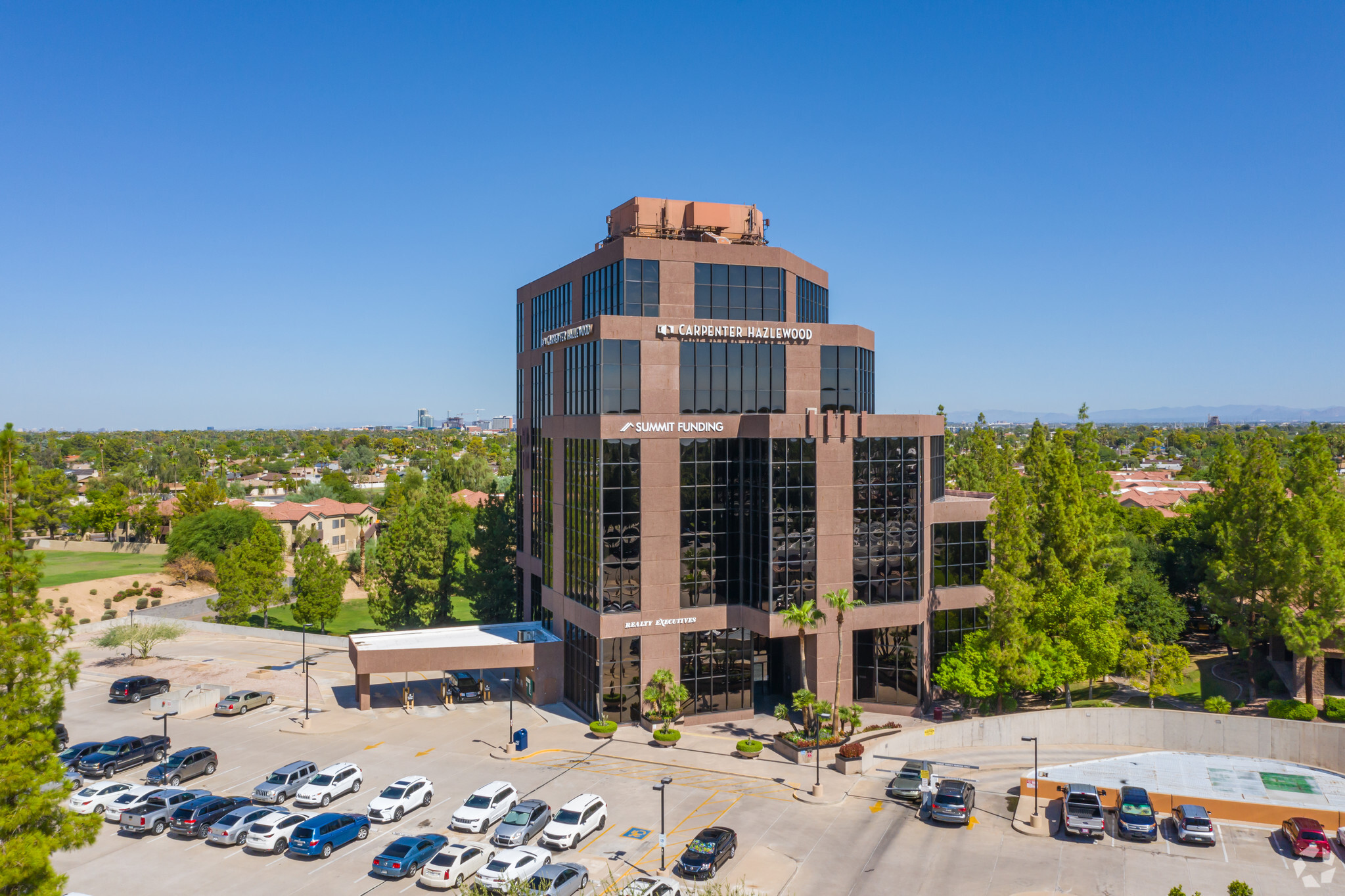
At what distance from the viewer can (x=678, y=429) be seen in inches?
2483

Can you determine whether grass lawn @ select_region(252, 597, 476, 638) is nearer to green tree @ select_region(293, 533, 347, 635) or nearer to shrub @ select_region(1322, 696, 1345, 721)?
green tree @ select_region(293, 533, 347, 635)

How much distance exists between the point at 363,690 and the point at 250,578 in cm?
3951

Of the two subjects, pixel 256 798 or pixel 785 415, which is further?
pixel 785 415

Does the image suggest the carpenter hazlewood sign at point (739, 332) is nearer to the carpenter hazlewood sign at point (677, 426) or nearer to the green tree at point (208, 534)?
the carpenter hazlewood sign at point (677, 426)

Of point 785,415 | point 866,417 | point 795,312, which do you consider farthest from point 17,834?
point 795,312

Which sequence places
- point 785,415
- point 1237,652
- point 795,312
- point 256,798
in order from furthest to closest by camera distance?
point 1237,652, point 795,312, point 785,415, point 256,798

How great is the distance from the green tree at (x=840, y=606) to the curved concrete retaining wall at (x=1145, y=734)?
5853 mm

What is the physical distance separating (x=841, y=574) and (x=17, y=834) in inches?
1929

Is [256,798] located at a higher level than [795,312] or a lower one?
lower

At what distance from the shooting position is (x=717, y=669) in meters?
63.4

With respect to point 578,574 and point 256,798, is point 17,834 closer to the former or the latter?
point 256,798

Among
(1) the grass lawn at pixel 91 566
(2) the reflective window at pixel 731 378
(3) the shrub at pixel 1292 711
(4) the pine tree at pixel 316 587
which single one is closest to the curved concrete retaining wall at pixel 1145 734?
(3) the shrub at pixel 1292 711

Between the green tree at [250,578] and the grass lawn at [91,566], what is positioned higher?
the green tree at [250,578]

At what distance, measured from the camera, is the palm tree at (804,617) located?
56344 mm
